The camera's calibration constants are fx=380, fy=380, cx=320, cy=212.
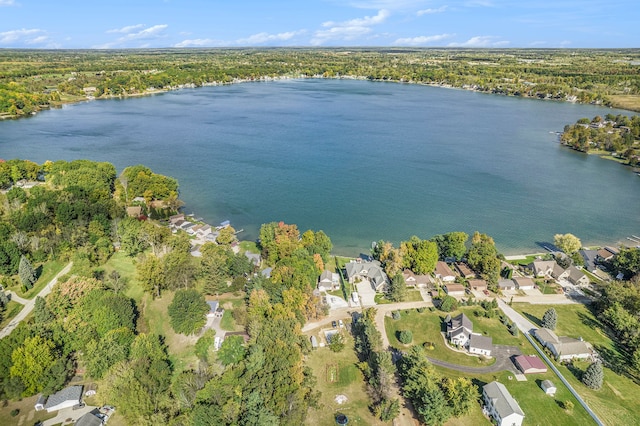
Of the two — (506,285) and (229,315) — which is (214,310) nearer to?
(229,315)

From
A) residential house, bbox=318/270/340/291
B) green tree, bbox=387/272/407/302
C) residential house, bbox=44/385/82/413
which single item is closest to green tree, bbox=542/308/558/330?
green tree, bbox=387/272/407/302

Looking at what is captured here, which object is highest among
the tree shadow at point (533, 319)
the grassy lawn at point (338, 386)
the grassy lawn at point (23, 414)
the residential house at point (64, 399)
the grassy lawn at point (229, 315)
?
the residential house at point (64, 399)

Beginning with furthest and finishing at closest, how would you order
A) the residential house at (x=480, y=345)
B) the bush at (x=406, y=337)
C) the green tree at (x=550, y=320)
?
the green tree at (x=550, y=320) < the bush at (x=406, y=337) < the residential house at (x=480, y=345)


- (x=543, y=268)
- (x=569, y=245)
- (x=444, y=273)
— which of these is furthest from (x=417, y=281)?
(x=569, y=245)

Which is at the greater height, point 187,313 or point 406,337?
point 187,313

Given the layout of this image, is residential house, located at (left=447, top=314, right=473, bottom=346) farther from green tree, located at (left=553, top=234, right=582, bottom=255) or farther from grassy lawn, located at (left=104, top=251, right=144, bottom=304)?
grassy lawn, located at (left=104, top=251, right=144, bottom=304)

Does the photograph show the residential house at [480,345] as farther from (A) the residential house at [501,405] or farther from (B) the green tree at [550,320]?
(B) the green tree at [550,320]

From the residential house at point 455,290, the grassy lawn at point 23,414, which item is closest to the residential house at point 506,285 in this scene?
the residential house at point 455,290
